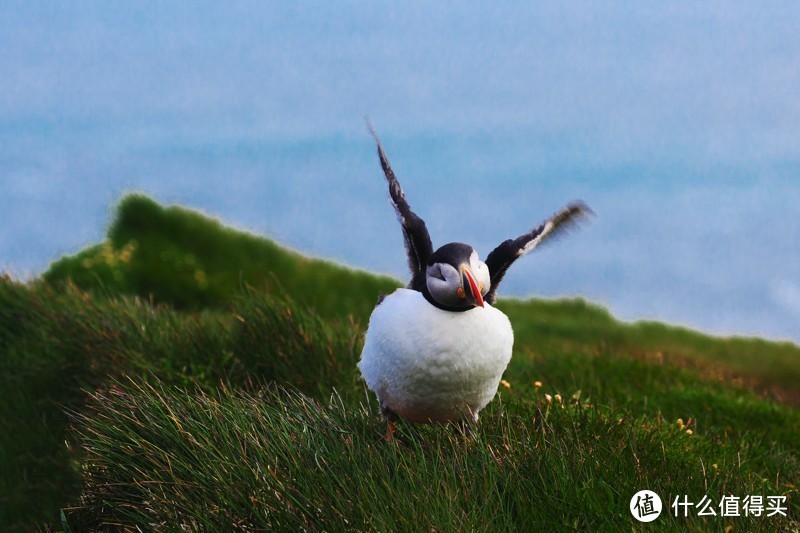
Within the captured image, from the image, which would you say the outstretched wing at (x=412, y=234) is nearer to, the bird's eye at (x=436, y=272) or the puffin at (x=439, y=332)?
the puffin at (x=439, y=332)

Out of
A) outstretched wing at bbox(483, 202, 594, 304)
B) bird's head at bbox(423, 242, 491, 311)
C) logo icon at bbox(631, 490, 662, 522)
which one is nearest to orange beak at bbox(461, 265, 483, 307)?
bird's head at bbox(423, 242, 491, 311)

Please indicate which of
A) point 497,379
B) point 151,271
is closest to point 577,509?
point 497,379

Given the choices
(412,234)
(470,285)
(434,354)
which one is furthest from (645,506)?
(412,234)

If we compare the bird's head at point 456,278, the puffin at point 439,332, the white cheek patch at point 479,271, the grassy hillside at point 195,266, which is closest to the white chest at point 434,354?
the puffin at point 439,332

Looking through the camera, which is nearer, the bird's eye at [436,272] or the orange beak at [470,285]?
the orange beak at [470,285]

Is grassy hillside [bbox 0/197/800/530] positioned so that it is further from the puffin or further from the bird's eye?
the bird's eye

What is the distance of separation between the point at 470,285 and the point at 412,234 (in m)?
0.62

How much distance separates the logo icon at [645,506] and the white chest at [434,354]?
1.06m

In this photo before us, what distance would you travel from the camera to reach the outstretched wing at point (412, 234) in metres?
4.94

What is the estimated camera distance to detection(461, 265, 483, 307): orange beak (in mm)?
4488

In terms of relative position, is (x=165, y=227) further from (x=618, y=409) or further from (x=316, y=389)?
(x=618, y=409)

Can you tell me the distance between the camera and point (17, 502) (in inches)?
306

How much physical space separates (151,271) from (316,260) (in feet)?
12.1

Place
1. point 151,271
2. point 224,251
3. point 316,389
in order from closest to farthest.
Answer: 1. point 316,389
2. point 151,271
3. point 224,251
